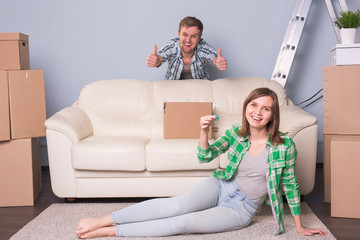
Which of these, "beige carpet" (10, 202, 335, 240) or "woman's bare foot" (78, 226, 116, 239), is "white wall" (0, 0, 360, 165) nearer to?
"beige carpet" (10, 202, 335, 240)

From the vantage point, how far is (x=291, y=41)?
3254 mm

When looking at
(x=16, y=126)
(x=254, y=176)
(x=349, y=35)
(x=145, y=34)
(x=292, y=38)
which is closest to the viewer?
(x=254, y=176)

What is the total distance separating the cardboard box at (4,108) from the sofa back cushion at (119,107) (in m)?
0.65

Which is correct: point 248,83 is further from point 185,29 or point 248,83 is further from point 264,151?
point 264,151

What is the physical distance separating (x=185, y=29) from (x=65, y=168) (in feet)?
4.51

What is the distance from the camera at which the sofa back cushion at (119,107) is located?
2953 millimetres

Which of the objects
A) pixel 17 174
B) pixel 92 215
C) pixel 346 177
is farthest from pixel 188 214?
pixel 17 174

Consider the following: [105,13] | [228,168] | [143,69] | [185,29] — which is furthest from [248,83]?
[105,13]

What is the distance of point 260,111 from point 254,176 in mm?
325

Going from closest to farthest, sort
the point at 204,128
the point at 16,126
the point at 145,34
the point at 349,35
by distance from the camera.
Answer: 1. the point at 204,128
2. the point at 16,126
3. the point at 349,35
4. the point at 145,34

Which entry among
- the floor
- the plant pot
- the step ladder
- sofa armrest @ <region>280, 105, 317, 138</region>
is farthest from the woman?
the step ladder

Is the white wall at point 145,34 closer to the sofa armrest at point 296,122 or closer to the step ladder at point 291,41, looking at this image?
the step ladder at point 291,41

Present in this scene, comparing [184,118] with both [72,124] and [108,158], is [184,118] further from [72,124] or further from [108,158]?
[72,124]

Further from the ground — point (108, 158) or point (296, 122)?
point (296, 122)
